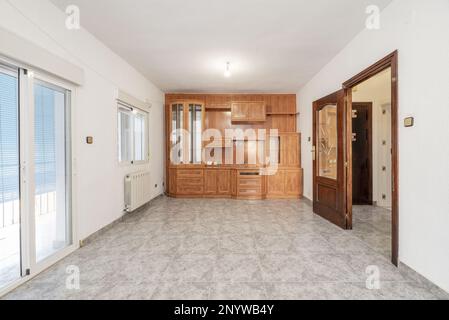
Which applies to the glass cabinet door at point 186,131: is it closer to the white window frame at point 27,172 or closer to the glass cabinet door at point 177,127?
the glass cabinet door at point 177,127

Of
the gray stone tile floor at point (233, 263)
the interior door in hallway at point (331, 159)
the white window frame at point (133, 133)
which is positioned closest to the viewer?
the gray stone tile floor at point (233, 263)

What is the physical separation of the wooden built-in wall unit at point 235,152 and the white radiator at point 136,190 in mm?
1165

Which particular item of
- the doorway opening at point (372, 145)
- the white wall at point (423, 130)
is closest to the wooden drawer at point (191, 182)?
the doorway opening at point (372, 145)

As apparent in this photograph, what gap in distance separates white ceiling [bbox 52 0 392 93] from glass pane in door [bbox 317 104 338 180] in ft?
3.15

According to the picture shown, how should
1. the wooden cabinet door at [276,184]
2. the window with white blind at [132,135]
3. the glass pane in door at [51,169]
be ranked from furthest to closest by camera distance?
the wooden cabinet door at [276,184] < the window with white blind at [132,135] < the glass pane in door at [51,169]

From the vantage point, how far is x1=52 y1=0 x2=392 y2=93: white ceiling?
2586mm

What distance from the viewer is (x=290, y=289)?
2.04 metres

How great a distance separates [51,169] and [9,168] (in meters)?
0.54

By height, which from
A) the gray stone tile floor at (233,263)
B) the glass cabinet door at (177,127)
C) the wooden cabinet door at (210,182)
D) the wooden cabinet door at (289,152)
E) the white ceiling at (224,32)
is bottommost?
the gray stone tile floor at (233,263)

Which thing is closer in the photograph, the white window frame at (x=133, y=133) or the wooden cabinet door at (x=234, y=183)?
the white window frame at (x=133, y=133)

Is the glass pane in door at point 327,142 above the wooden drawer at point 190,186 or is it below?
above

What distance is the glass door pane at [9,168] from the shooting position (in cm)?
207

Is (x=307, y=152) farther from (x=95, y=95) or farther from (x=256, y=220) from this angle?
(x=95, y=95)

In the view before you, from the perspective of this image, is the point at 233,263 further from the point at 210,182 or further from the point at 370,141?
the point at 370,141
